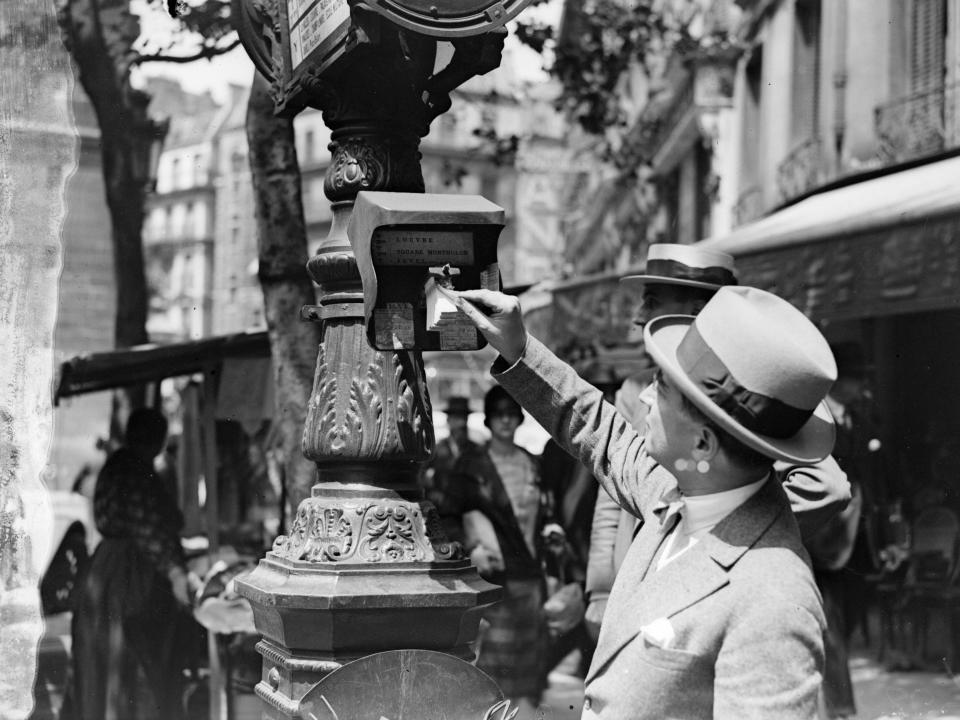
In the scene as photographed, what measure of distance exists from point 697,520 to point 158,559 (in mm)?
5375

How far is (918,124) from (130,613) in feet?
31.0

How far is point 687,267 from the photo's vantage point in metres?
4.25

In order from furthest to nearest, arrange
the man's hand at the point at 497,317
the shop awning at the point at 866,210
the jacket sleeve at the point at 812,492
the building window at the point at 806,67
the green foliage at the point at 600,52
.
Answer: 1. the building window at the point at 806,67
2. the green foliage at the point at 600,52
3. the shop awning at the point at 866,210
4. the jacket sleeve at the point at 812,492
5. the man's hand at the point at 497,317

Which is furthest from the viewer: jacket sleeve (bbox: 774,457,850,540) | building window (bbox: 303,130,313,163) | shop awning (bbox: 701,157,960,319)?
building window (bbox: 303,130,313,163)

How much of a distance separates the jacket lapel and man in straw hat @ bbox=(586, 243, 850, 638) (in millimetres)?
1062

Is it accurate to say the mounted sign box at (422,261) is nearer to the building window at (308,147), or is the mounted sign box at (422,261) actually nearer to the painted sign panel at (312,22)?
the painted sign panel at (312,22)

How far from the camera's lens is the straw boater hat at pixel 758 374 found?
221 centimetres

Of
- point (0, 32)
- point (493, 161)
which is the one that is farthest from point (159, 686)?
point (493, 161)

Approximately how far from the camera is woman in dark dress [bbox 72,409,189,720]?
7.02 metres

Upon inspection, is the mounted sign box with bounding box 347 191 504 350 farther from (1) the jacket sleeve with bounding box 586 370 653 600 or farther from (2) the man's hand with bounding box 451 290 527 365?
(1) the jacket sleeve with bounding box 586 370 653 600

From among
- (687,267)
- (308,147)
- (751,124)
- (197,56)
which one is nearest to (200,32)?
(197,56)

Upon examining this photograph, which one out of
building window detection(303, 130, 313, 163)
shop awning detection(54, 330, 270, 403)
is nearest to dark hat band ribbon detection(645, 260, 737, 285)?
shop awning detection(54, 330, 270, 403)

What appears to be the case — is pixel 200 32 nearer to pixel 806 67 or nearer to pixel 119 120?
pixel 119 120

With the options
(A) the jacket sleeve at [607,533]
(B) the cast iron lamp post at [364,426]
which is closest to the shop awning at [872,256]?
(A) the jacket sleeve at [607,533]
